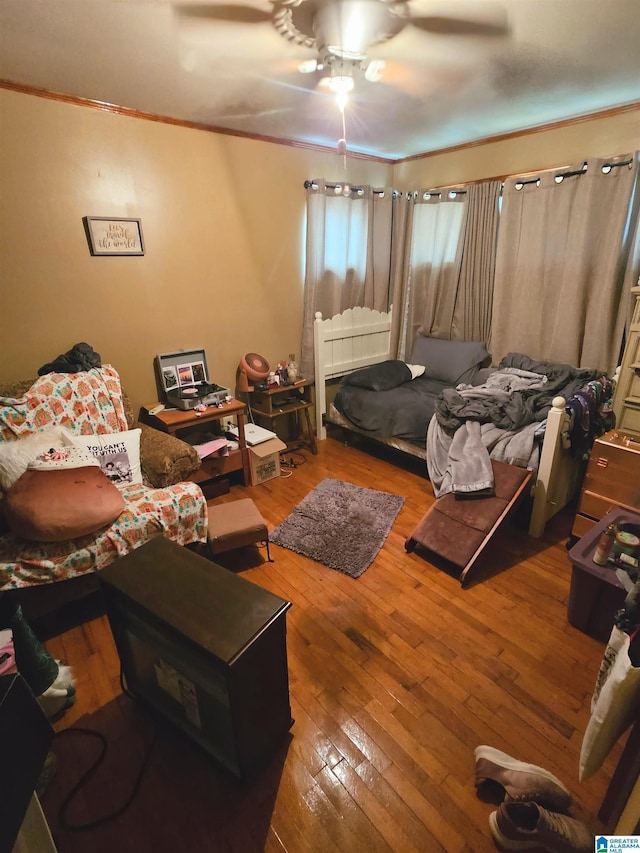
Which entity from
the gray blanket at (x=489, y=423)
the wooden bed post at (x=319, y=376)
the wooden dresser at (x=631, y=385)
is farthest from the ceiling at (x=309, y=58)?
the gray blanket at (x=489, y=423)

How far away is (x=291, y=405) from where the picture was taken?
11.4ft

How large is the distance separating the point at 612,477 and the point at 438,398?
117 centimetres

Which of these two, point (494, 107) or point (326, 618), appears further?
point (494, 107)

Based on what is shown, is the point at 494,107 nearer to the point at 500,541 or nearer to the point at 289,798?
the point at 500,541

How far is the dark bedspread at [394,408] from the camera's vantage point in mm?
2986

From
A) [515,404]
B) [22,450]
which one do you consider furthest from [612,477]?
[22,450]

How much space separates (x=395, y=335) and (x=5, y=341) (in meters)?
3.10

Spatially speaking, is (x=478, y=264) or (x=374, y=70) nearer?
(x=374, y=70)

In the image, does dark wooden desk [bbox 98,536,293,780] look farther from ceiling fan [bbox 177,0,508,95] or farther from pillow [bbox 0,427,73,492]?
ceiling fan [bbox 177,0,508,95]

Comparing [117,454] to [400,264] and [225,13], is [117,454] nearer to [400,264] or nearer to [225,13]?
[225,13]

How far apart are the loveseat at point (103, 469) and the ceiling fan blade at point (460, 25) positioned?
2175 mm

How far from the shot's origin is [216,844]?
46.0 inches

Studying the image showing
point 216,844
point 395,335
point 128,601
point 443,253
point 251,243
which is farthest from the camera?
point 395,335

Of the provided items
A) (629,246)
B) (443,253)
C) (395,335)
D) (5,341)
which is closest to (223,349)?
(5,341)
